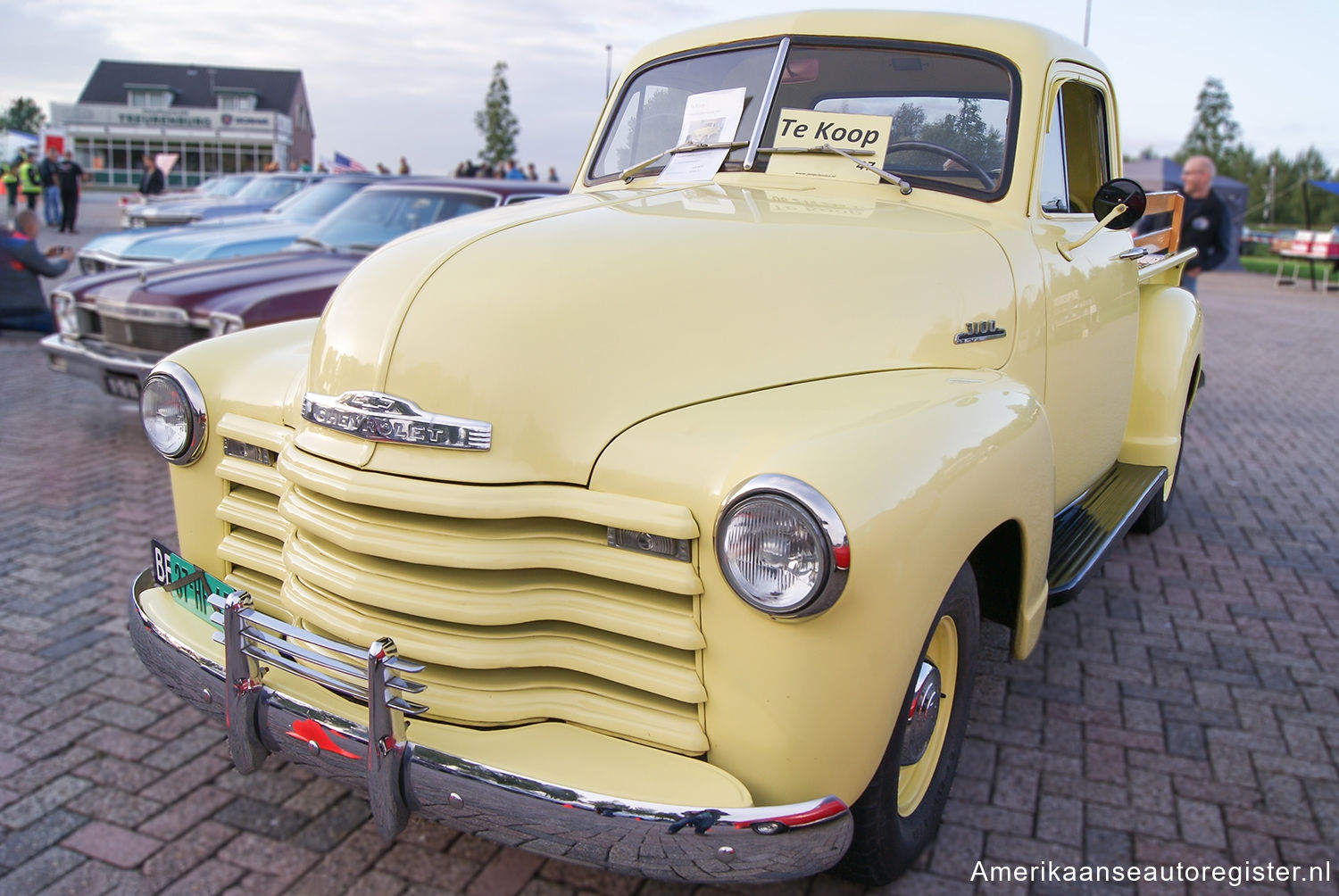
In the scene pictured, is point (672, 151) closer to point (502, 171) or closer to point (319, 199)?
point (319, 199)

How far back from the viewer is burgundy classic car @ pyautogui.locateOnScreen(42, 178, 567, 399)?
5797 mm

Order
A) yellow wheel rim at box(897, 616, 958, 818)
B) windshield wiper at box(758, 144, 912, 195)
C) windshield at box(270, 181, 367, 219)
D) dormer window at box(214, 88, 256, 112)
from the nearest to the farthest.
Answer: yellow wheel rim at box(897, 616, 958, 818), windshield wiper at box(758, 144, 912, 195), windshield at box(270, 181, 367, 219), dormer window at box(214, 88, 256, 112)

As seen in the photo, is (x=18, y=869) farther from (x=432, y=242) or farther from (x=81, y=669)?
(x=432, y=242)

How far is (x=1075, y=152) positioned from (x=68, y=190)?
2315 cm

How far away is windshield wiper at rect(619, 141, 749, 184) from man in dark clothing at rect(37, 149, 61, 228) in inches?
940

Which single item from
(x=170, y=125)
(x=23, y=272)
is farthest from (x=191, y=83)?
(x=23, y=272)

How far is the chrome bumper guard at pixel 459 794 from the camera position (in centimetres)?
180

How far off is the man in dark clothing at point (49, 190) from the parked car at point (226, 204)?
10182 millimetres

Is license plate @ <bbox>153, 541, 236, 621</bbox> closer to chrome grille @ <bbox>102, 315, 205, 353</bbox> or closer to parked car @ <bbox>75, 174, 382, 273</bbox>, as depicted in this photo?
chrome grille @ <bbox>102, 315, 205, 353</bbox>

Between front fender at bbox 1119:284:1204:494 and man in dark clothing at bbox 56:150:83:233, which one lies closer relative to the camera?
front fender at bbox 1119:284:1204:494

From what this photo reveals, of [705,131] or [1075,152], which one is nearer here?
[705,131]

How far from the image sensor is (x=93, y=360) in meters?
6.10

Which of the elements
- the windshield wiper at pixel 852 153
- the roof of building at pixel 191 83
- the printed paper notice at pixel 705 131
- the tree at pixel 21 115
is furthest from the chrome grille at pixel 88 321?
the tree at pixel 21 115

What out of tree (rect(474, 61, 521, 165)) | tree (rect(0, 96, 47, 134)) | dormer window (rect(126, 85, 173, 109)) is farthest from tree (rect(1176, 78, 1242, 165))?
tree (rect(0, 96, 47, 134))
